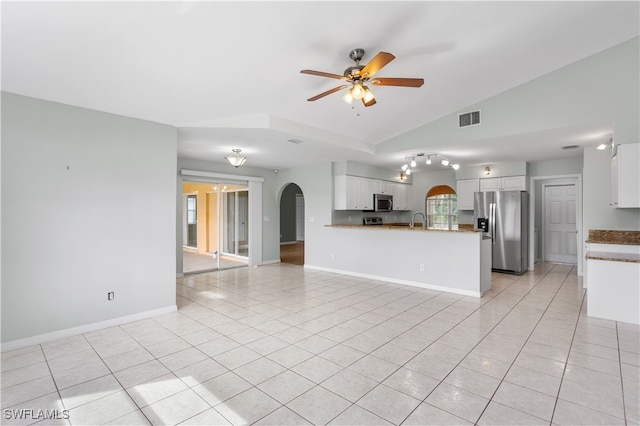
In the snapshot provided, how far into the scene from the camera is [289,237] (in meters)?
12.2

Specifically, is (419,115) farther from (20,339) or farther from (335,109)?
(20,339)

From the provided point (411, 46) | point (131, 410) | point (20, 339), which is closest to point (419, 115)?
point (411, 46)

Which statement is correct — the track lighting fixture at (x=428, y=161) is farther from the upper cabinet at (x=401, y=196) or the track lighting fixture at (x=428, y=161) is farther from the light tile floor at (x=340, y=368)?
the light tile floor at (x=340, y=368)

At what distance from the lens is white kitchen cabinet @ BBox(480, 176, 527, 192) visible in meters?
6.96

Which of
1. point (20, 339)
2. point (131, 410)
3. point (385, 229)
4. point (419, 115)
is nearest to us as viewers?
point (131, 410)

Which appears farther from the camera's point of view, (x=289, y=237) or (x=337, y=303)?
(x=289, y=237)

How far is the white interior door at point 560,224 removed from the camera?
297 inches

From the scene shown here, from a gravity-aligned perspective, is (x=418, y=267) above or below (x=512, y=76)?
below

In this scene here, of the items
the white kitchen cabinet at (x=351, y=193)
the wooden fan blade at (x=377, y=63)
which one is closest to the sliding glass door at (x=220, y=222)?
the white kitchen cabinet at (x=351, y=193)

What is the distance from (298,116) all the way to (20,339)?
13.2 feet

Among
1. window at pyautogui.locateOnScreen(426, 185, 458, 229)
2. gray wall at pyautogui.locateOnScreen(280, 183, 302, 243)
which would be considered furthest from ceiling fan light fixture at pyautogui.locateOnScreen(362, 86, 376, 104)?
gray wall at pyautogui.locateOnScreen(280, 183, 302, 243)

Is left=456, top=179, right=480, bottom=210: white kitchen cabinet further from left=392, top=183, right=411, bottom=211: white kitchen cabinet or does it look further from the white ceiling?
the white ceiling

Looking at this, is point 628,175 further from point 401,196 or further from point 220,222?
point 220,222

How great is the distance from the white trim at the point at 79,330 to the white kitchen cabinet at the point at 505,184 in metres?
7.06
